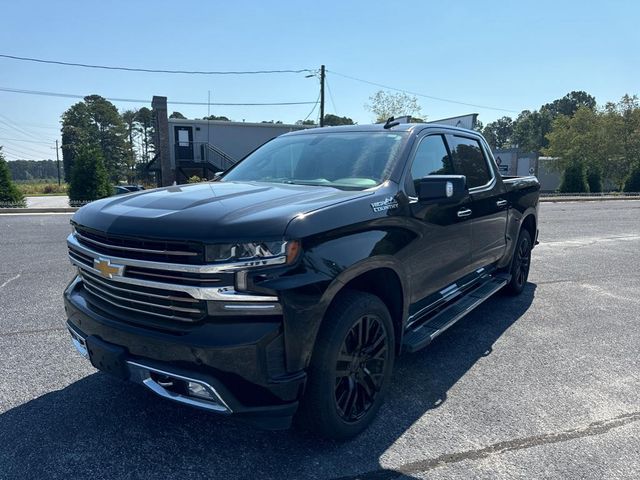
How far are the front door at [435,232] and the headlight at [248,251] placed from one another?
118 cm

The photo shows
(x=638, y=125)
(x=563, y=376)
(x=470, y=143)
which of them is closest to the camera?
(x=563, y=376)

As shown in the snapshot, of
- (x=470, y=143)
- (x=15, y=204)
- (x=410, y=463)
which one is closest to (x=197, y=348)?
(x=410, y=463)

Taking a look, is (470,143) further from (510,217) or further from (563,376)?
(563,376)

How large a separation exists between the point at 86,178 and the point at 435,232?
20452 millimetres

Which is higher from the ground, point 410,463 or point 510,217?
point 510,217

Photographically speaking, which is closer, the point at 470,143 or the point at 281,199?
the point at 281,199

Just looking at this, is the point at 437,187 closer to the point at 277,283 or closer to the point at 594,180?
the point at 277,283

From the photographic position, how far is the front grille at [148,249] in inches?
85.0

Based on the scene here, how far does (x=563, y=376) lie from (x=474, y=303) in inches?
35.8

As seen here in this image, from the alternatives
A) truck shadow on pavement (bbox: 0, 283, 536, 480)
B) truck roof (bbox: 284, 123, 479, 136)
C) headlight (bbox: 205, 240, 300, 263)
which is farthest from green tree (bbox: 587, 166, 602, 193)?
headlight (bbox: 205, 240, 300, 263)

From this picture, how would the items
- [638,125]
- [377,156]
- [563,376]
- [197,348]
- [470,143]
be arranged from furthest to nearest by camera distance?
[638,125]
[470,143]
[563,376]
[377,156]
[197,348]

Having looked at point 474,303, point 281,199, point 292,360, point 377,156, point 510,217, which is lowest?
point 474,303

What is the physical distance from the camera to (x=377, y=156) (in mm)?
3385

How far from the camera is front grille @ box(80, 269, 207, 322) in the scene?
2223 mm
